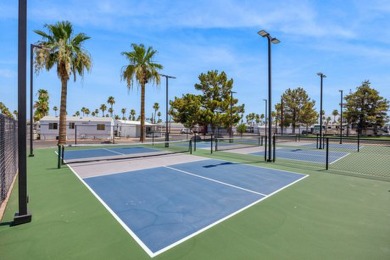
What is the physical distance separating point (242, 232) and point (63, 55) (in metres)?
21.1

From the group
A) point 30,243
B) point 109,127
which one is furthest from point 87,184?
point 109,127

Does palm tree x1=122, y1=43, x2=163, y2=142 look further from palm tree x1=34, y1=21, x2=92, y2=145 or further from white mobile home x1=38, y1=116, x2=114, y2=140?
white mobile home x1=38, y1=116, x2=114, y2=140

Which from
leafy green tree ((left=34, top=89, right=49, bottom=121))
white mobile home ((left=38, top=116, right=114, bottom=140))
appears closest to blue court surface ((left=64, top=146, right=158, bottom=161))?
white mobile home ((left=38, top=116, right=114, bottom=140))

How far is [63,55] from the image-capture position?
63.3 feet

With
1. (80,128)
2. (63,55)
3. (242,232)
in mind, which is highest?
(63,55)

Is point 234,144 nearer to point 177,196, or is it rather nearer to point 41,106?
point 177,196

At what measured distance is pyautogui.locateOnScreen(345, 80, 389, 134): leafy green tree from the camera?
45.6m

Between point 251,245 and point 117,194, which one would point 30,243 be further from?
point 251,245

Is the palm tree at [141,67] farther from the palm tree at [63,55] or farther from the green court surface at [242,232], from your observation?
the green court surface at [242,232]

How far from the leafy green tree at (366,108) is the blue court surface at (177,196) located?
4733cm

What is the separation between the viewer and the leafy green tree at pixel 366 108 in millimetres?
45594

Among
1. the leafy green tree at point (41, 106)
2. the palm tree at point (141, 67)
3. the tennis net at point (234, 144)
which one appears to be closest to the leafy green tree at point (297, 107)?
the tennis net at point (234, 144)

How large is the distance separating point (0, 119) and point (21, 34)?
2.14m

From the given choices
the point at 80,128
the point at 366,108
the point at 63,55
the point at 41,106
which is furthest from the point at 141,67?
the point at 366,108
